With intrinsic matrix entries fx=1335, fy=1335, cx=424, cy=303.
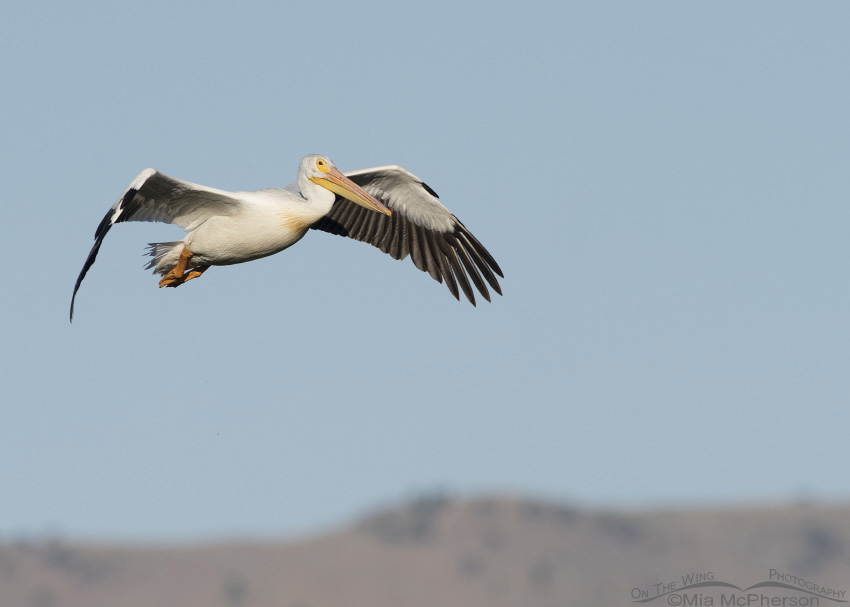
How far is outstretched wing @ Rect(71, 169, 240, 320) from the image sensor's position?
13.2 m

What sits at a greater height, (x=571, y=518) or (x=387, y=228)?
(x=571, y=518)

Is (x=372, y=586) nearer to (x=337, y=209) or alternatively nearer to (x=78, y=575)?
(x=78, y=575)

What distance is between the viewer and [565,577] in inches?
3730

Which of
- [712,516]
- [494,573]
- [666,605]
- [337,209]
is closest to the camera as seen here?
[337,209]

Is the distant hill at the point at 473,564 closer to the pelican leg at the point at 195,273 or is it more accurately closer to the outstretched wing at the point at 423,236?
the outstretched wing at the point at 423,236

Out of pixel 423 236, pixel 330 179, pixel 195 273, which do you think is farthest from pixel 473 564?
pixel 330 179

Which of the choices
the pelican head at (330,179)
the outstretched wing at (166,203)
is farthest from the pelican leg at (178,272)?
the pelican head at (330,179)

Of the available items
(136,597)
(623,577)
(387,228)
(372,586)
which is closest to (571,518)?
(623,577)

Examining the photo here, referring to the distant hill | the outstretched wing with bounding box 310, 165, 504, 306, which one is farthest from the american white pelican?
the distant hill

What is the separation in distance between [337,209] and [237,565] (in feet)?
267

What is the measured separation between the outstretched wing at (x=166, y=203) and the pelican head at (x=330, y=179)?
3.57 feet

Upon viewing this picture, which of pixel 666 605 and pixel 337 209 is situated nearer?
pixel 337 209

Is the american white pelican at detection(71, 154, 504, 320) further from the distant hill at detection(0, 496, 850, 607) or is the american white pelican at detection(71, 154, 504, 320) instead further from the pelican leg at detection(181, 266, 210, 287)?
the distant hill at detection(0, 496, 850, 607)

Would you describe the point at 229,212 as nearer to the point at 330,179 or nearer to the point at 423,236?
Result: the point at 330,179
